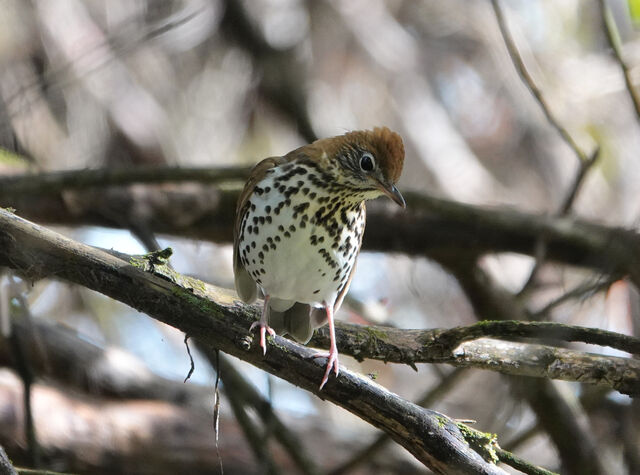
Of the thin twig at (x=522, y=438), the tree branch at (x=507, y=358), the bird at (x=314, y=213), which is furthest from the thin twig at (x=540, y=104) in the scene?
the tree branch at (x=507, y=358)

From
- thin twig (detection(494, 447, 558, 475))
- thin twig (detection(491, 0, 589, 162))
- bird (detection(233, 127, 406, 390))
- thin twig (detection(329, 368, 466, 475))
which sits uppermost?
thin twig (detection(491, 0, 589, 162))

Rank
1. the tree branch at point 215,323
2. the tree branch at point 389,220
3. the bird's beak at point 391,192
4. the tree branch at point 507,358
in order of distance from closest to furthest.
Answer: the tree branch at point 215,323
the tree branch at point 507,358
the bird's beak at point 391,192
the tree branch at point 389,220

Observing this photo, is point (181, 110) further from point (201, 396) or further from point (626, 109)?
point (626, 109)

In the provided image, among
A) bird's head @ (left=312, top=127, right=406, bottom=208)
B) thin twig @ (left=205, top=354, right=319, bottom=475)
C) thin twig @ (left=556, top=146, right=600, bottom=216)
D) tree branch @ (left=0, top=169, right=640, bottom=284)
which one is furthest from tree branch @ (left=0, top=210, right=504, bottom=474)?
thin twig @ (left=556, top=146, right=600, bottom=216)

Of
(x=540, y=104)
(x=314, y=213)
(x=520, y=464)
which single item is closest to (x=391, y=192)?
(x=314, y=213)

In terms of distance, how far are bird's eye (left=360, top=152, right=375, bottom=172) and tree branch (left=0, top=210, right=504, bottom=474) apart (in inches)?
41.5

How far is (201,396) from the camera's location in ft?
17.9

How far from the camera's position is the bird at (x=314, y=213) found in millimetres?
3445

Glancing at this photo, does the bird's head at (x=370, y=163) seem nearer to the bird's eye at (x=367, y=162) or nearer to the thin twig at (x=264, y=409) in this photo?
the bird's eye at (x=367, y=162)

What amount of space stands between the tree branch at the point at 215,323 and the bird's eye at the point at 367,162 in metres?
1.05

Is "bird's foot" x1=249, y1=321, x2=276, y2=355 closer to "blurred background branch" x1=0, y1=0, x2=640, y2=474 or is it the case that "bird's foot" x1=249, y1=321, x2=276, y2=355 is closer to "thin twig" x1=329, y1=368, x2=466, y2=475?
"blurred background branch" x1=0, y1=0, x2=640, y2=474

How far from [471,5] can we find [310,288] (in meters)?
5.22

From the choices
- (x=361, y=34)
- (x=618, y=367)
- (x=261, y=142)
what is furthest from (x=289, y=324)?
(x=361, y=34)

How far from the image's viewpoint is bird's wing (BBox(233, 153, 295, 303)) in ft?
12.1
